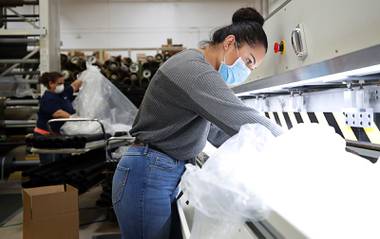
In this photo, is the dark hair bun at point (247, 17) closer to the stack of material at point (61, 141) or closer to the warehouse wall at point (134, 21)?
the stack of material at point (61, 141)

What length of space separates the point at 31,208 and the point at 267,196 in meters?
1.79

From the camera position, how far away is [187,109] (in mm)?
985

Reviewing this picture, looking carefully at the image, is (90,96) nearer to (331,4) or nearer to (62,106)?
(62,106)

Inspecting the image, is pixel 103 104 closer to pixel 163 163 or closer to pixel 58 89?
pixel 58 89

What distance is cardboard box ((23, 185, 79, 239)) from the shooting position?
6.72ft

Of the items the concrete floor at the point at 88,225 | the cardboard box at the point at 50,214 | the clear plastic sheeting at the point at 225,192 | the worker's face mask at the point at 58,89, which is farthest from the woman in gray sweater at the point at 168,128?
the worker's face mask at the point at 58,89

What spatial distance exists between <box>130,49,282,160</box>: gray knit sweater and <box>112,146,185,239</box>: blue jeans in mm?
44

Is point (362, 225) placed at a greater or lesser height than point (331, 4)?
lesser

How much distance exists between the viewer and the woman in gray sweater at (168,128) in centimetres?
96

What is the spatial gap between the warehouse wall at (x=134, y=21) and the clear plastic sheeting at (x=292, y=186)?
672cm

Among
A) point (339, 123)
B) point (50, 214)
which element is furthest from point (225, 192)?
point (50, 214)

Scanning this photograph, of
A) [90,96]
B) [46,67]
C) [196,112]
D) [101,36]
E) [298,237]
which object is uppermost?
[101,36]

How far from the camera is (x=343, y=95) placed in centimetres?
146

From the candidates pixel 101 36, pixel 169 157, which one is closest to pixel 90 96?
pixel 169 157
